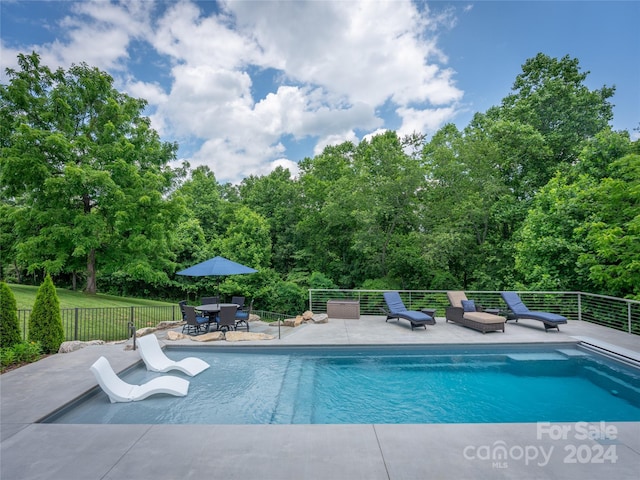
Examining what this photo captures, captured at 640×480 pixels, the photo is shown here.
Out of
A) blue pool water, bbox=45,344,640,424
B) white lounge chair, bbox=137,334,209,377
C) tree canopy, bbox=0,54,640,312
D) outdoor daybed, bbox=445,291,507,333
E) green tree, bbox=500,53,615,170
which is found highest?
green tree, bbox=500,53,615,170

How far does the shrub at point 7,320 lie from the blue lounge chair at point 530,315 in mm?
11811

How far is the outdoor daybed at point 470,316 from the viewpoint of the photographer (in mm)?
8289

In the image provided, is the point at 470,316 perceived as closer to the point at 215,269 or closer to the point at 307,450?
the point at 307,450

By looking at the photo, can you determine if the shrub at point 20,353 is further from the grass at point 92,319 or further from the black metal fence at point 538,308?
the black metal fence at point 538,308

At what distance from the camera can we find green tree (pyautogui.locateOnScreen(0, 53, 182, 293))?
1277 centimetres

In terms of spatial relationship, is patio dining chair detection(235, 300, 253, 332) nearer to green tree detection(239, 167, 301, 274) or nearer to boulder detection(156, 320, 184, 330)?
boulder detection(156, 320, 184, 330)

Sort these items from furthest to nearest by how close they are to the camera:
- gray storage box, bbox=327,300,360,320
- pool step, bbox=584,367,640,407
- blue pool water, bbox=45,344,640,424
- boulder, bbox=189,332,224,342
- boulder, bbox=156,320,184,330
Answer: gray storage box, bbox=327,300,360,320 < boulder, bbox=156,320,184,330 < boulder, bbox=189,332,224,342 < pool step, bbox=584,367,640,407 < blue pool water, bbox=45,344,640,424

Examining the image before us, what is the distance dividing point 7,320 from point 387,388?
24.0ft

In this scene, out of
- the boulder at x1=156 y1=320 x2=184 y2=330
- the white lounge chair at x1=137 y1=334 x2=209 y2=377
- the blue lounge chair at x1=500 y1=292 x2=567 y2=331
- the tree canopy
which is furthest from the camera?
the tree canopy

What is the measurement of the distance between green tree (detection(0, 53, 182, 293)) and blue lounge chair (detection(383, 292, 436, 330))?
33.9 ft

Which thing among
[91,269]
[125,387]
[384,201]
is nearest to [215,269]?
[125,387]

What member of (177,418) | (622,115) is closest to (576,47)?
(622,115)

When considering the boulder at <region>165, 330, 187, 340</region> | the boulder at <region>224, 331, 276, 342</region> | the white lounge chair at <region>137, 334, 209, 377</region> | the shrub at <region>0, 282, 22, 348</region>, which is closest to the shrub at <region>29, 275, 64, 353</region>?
the shrub at <region>0, 282, 22, 348</region>

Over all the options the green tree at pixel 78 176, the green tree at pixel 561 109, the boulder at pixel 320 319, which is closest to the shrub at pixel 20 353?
the boulder at pixel 320 319
